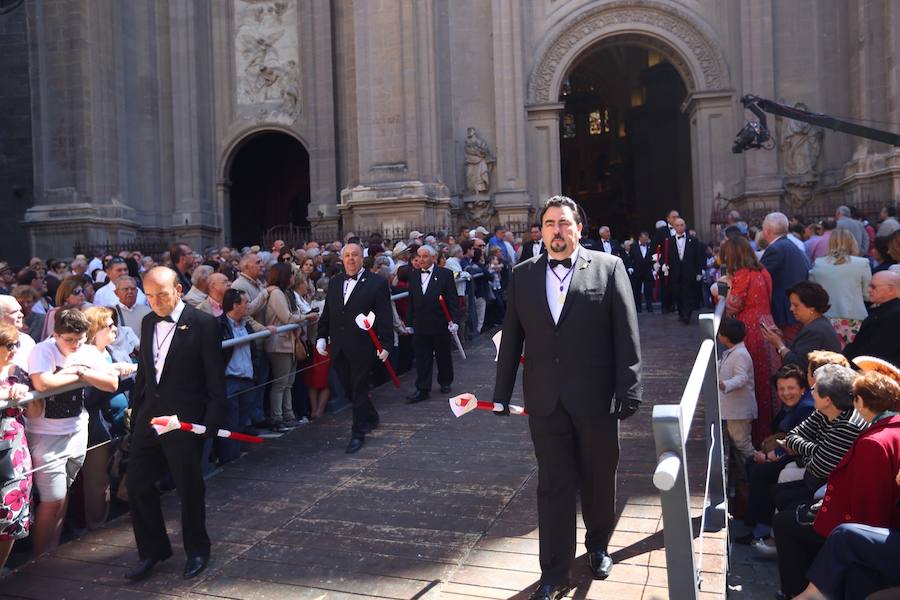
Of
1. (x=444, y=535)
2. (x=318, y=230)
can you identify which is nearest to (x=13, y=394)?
(x=444, y=535)

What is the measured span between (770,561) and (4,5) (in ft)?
91.0

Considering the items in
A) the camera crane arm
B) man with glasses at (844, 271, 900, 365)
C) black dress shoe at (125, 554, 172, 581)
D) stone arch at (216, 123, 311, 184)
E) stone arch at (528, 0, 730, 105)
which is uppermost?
stone arch at (528, 0, 730, 105)

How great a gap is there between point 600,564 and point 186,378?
2829mm

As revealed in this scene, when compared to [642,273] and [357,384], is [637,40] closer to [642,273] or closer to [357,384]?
[642,273]

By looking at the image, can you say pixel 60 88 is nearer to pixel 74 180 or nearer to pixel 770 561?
pixel 74 180

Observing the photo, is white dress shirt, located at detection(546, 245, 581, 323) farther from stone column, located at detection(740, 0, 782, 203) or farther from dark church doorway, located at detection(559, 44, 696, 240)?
dark church doorway, located at detection(559, 44, 696, 240)

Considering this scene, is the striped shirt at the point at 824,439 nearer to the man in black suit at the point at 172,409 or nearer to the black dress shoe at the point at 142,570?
the man in black suit at the point at 172,409

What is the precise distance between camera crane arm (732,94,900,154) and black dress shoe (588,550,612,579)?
51.2ft

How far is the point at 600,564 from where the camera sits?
4.70 metres

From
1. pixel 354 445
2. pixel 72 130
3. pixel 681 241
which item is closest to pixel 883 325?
pixel 354 445

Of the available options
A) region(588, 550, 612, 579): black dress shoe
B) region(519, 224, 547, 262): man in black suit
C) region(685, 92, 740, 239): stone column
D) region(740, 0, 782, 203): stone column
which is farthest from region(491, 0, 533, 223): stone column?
region(588, 550, 612, 579): black dress shoe

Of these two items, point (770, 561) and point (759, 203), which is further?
point (759, 203)

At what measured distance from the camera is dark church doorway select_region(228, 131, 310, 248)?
27172 millimetres

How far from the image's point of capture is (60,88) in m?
21.3
